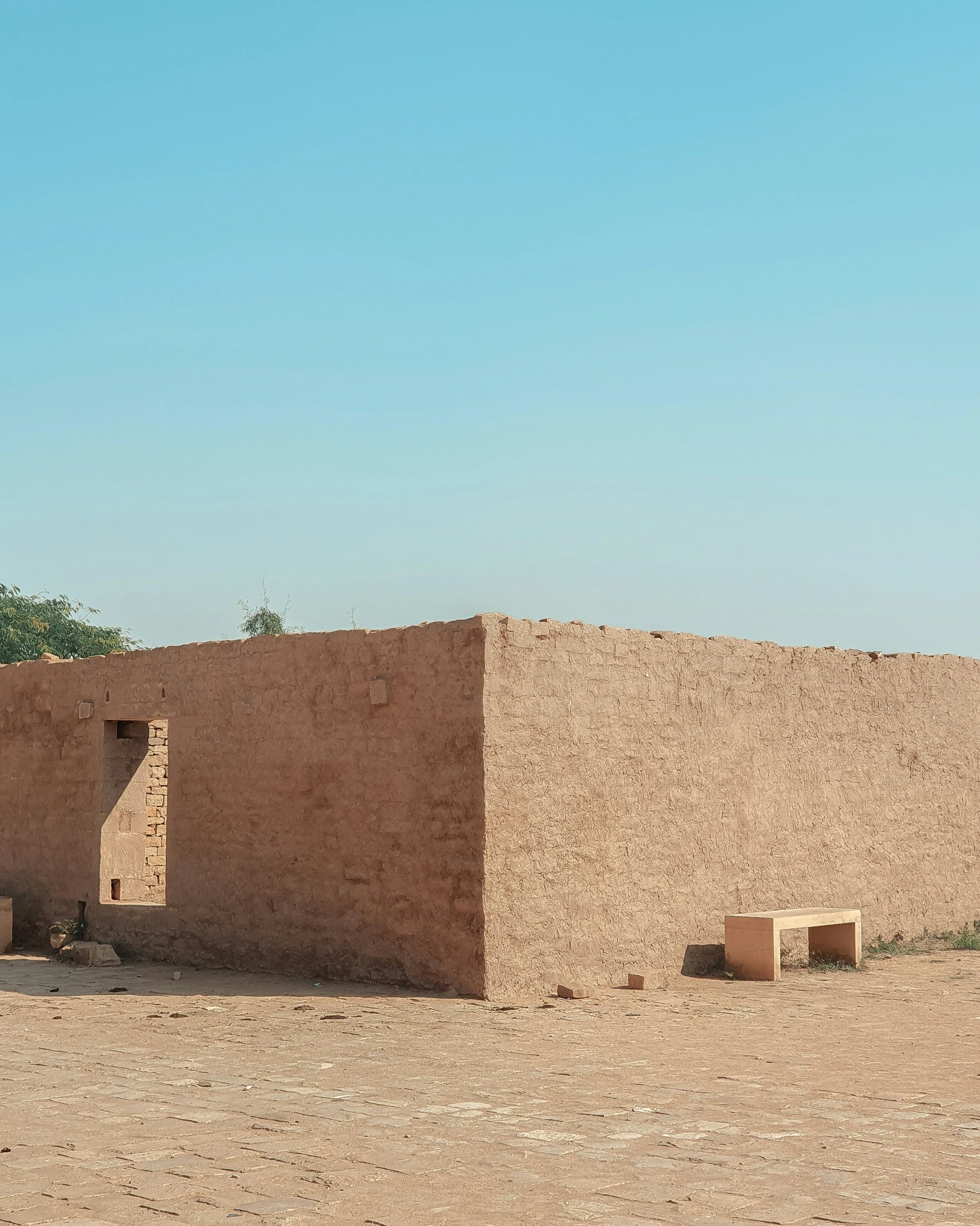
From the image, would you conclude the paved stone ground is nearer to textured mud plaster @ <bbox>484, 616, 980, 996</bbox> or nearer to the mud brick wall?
textured mud plaster @ <bbox>484, 616, 980, 996</bbox>

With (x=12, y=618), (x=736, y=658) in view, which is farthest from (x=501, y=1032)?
(x=12, y=618)

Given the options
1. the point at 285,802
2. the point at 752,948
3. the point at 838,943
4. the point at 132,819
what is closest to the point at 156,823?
the point at 132,819

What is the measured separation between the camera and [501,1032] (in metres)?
7.95

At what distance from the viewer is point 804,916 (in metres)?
10.5

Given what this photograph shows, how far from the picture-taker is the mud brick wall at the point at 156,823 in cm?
1278

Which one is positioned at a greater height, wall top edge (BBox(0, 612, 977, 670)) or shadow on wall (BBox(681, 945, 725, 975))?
wall top edge (BBox(0, 612, 977, 670))

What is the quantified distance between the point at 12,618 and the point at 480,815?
23.3 metres

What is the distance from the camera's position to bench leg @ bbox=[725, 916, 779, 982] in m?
10.2

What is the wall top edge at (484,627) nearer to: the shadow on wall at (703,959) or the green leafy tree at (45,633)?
the shadow on wall at (703,959)

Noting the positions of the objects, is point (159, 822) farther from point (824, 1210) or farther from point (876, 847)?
point (824, 1210)

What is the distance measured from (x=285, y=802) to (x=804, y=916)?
14.1 feet

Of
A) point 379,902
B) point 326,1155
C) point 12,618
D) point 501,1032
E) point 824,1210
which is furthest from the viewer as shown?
point 12,618

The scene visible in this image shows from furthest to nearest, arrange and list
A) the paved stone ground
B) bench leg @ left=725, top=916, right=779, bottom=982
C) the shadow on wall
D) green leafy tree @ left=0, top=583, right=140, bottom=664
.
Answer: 1. green leafy tree @ left=0, top=583, right=140, bottom=664
2. the shadow on wall
3. bench leg @ left=725, top=916, right=779, bottom=982
4. the paved stone ground

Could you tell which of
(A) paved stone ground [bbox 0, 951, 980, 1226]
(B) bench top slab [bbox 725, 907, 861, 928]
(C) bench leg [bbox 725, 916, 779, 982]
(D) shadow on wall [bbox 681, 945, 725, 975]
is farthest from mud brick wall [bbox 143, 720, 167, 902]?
(B) bench top slab [bbox 725, 907, 861, 928]
